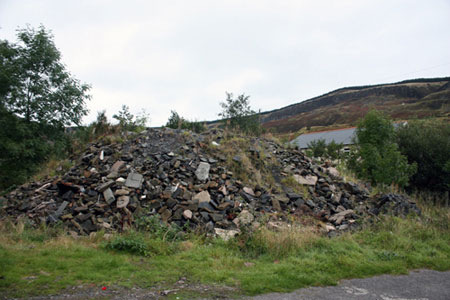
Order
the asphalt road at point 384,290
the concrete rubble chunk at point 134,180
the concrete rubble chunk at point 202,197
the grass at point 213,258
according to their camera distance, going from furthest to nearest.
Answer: the concrete rubble chunk at point 134,180 < the concrete rubble chunk at point 202,197 < the grass at point 213,258 < the asphalt road at point 384,290

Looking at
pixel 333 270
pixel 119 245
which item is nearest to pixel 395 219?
pixel 333 270

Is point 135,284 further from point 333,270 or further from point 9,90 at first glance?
point 9,90

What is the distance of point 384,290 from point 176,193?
5700 millimetres

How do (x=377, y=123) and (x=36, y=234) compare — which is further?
(x=377, y=123)

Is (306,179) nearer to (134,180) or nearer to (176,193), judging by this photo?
(176,193)

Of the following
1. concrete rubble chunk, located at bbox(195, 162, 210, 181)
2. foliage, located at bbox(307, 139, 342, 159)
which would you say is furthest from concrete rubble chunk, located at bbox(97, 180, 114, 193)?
foliage, located at bbox(307, 139, 342, 159)

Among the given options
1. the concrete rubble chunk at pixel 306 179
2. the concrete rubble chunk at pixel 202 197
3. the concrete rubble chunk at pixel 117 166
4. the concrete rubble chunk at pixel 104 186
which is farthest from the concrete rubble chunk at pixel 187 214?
the concrete rubble chunk at pixel 306 179

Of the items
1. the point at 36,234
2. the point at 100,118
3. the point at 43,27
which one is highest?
the point at 43,27

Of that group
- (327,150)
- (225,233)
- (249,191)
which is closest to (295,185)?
(249,191)

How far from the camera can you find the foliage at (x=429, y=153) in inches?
579

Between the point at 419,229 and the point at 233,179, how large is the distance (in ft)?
18.4

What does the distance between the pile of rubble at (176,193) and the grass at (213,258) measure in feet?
2.86

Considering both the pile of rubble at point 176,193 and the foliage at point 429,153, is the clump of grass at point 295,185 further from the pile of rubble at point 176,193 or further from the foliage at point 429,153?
the foliage at point 429,153

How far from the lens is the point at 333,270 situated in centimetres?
461
